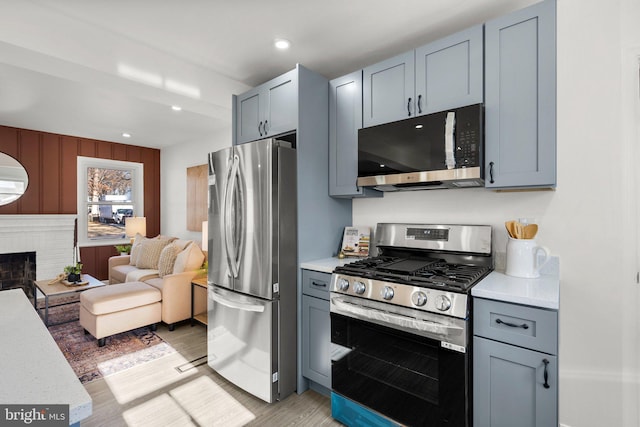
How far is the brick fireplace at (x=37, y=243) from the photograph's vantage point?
4379mm

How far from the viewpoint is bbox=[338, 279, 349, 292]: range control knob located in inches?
77.0

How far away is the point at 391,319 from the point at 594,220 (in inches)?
48.8

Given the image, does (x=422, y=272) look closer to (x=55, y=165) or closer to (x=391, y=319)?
(x=391, y=319)

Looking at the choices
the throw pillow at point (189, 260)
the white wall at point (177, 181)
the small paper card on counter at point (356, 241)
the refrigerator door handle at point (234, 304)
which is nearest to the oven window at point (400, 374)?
the refrigerator door handle at point (234, 304)

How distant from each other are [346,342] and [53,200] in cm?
513

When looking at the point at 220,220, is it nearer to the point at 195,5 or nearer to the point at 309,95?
the point at 309,95

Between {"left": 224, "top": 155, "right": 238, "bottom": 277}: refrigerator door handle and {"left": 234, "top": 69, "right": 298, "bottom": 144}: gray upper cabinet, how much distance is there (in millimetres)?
436

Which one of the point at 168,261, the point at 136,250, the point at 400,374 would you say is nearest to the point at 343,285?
the point at 400,374

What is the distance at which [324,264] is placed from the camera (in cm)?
228

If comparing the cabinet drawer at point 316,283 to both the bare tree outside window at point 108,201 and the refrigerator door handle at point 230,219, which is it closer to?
the refrigerator door handle at point 230,219

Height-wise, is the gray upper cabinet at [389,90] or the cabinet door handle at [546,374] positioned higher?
→ the gray upper cabinet at [389,90]

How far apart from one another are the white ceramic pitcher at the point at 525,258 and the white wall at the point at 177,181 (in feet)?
13.4

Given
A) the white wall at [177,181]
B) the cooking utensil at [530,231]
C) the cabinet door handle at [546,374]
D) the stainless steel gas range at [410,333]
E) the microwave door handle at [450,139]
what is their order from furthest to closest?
the white wall at [177,181]
the microwave door handle at [450,139]
the cooking utensil at [530,231]
the stainless steel gas range at [410,333]
the cabinet door handle at [546,374]

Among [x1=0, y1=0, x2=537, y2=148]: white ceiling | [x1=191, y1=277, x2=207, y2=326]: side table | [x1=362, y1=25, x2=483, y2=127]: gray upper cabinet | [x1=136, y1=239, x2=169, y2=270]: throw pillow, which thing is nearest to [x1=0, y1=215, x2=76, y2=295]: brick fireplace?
[x1=136, y1=239, x2=169, y2=270]: throw pillow
